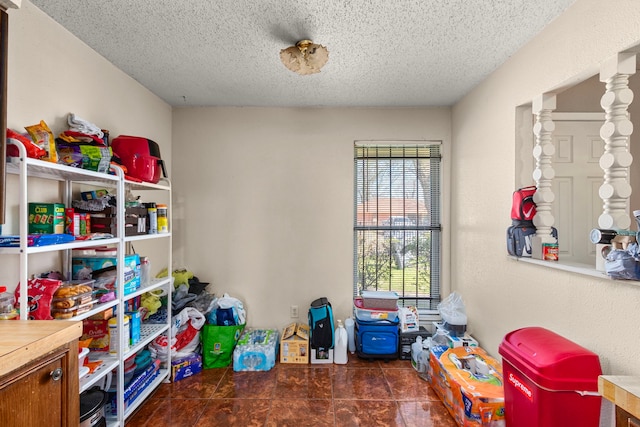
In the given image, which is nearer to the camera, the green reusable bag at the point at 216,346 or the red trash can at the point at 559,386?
the red trash can at the point at 559,386

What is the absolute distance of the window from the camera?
3279mm

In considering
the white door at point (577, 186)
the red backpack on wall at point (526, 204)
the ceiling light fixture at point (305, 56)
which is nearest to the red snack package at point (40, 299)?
the ceiling light fixture at point (305, 56)

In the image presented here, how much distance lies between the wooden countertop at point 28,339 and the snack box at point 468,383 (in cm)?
206

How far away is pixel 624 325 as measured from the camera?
1.32 meters

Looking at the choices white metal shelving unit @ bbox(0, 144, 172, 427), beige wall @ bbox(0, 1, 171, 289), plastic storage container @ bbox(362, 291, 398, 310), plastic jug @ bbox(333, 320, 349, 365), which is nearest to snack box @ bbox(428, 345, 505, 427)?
plastic storage container @ bbox(362, 291, 398, 310)

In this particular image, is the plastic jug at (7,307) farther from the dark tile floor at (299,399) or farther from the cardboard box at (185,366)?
the cardboard box at (185,366)

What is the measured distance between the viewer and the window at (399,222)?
3279 millimetres

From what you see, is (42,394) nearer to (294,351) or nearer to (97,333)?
(97,333)

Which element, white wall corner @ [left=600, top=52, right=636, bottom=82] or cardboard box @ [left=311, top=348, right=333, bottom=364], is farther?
cardboard box @ [left=311, top=348, right=333, bottom=364]

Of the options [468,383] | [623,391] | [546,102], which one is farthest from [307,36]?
[468,383]

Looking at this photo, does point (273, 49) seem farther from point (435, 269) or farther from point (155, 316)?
point (435, 269)

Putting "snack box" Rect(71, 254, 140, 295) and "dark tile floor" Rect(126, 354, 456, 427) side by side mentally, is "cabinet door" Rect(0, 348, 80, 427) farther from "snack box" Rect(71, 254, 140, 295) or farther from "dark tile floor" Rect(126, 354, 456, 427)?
"dark tile floor" Rect(126, 354, 456, 427)

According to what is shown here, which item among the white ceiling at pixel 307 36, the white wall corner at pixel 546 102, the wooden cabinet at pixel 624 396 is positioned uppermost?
the white ceiling at pixel 307 36

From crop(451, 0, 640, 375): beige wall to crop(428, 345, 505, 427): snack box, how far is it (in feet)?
0.86
